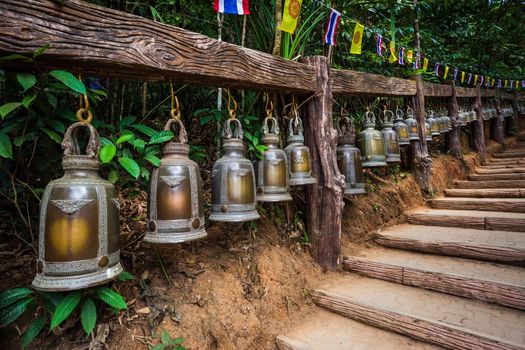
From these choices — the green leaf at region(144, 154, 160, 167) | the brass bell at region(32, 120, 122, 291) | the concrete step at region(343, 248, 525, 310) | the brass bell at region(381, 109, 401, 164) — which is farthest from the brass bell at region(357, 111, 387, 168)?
the brass bell at region(32, 120, 122, 291)

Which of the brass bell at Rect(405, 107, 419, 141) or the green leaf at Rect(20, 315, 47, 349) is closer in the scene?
the green leaf at Rect(20, 315, 47, 349)

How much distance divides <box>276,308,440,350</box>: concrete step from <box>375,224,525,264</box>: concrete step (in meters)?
1.26

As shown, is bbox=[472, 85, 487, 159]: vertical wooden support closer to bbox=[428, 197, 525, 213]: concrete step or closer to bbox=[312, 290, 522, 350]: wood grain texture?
bbox=[428, 197, 525, 213]: concrete step

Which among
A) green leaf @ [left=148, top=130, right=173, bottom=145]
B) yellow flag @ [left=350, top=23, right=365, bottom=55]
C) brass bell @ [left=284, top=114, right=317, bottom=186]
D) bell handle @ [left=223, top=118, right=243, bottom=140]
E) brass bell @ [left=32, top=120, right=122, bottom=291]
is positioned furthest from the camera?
yellow flag @ [left=350, top=23, right=365, bottom=55]

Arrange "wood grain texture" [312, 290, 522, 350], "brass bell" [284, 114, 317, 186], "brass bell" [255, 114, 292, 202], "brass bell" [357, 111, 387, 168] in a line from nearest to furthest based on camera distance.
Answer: "wood grain texture" [312, 290, 522, 350]
"brass bell" [255, 114, 292, 202]
"brass bell" [284, 114, 317, 186]
"brass bell" [357, 111, 387, 168]

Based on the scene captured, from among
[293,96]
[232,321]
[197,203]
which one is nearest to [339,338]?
[232,321]

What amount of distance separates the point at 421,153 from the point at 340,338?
11.5 feet

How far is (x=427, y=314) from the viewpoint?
2055mm

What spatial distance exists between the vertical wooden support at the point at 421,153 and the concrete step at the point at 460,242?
46.2 inches

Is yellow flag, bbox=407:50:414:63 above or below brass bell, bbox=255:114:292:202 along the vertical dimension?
above

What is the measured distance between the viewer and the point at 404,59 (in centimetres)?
448

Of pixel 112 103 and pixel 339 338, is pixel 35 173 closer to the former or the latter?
pixel 112 103

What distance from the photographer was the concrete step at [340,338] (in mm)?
1937

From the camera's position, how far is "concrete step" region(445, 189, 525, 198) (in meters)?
4.36
